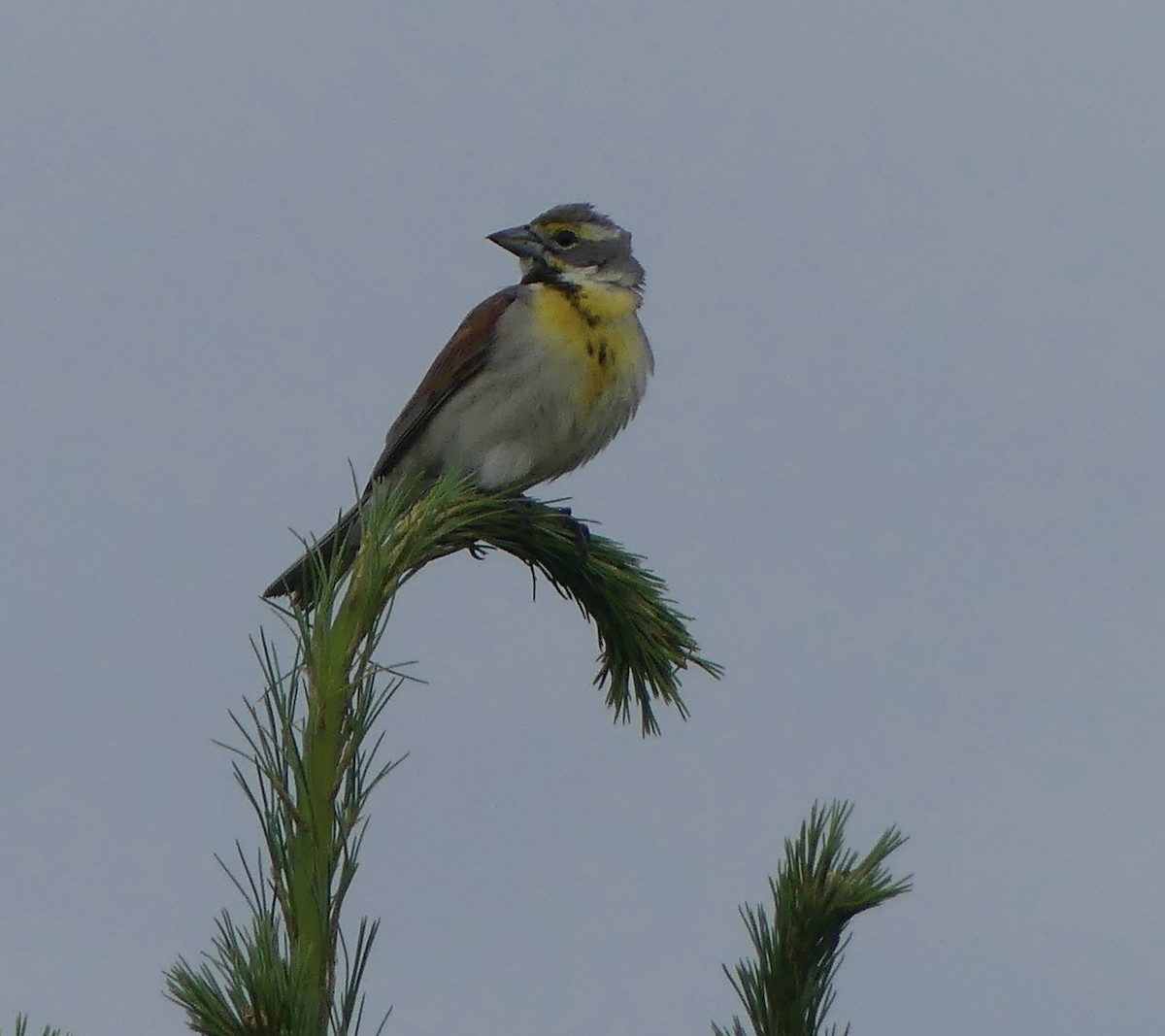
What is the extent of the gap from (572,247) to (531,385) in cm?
114

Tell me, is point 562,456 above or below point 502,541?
above

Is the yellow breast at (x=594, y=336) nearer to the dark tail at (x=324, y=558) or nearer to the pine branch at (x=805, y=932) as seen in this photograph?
the dark tail at (x=324, y=558)

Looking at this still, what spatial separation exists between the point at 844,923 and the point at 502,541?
159cm

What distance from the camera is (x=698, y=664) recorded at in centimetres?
404

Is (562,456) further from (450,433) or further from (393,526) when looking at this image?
(393,526)

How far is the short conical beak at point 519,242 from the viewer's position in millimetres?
7250

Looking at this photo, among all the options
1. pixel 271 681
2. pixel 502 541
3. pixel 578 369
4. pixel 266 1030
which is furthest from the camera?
pixel 578 369

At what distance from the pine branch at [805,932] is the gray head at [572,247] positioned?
15.4ft

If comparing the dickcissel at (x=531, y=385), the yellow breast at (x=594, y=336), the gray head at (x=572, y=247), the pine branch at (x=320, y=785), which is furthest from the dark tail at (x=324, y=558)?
the gray head at (x=572, y=247)

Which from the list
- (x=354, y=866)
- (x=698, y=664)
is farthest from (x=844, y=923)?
(x=698, y=664)

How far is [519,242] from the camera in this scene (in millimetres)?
7254

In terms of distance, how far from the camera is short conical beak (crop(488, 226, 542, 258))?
23.8 ft

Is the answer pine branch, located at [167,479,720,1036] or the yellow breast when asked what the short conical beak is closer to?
the yellow breast

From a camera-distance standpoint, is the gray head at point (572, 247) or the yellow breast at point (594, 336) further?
the gray head at point (572, 247)
